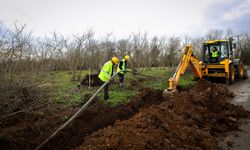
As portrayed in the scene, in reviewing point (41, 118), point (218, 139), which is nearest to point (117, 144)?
point (218, 139)

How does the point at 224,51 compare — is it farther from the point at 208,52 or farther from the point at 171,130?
the point at 171,130

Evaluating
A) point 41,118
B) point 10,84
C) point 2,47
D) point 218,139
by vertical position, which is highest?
point 2,47

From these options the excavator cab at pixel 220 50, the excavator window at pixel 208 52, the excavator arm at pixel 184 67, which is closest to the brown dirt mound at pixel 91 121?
the excavator arm at pixel 184 67

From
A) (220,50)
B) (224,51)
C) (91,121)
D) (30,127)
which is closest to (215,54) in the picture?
(220,50)

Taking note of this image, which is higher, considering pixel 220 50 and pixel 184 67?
pixel 220 50

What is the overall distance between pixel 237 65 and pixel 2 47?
1294cm

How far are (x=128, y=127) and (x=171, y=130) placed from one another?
3.02 ft

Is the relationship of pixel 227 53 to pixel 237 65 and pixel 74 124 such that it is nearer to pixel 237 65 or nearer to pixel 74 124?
pixel 237 65

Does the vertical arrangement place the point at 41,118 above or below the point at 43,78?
below

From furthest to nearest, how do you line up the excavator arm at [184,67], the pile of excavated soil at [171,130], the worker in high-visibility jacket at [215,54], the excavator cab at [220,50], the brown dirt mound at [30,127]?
the worker in high-visibility jacket at [215,54]
the excavator cab at [220,50]
the excavator arm at [184,67]
the brown dirt mound at [30,127]
the pile of excavated soil at [171,130]

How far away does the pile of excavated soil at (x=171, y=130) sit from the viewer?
9.95 ft

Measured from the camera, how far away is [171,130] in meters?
3.66

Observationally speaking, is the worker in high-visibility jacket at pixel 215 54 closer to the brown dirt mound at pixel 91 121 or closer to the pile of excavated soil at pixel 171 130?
the pile of excavated soil at pixel 171 130

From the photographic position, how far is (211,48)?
11422 millimetres
